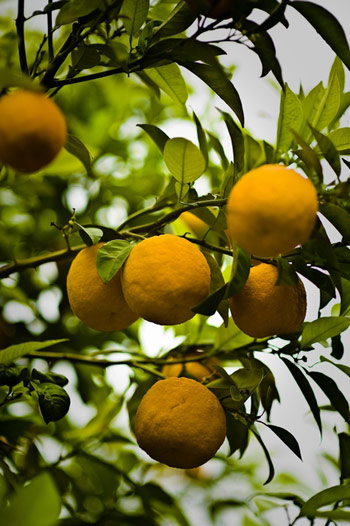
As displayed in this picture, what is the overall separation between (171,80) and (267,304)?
344 mm

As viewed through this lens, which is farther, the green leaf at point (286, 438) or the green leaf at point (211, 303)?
the green leaf at point (286, 438)

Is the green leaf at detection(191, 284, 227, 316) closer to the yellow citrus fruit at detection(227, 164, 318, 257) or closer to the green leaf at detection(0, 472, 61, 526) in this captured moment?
the yellow citrus fruit at detection(227, 164, 318, 257)

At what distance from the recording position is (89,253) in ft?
2.43

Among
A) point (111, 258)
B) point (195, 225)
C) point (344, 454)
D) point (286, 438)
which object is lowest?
point (344, 454)

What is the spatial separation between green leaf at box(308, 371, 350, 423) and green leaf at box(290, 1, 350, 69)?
1.41ft

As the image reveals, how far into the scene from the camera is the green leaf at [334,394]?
32.1 inches

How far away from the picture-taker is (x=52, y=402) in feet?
2.38

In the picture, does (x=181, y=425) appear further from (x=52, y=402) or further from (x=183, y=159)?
(x=183, y=159)

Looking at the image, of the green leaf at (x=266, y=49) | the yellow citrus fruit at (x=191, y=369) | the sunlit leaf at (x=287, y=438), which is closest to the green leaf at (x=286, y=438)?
the sunlit leaf at (x=287, y=438)

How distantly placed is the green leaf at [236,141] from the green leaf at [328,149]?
0.47 ft

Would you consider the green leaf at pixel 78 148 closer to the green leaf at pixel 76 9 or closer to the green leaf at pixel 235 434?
the green leaf at pixel 76 9

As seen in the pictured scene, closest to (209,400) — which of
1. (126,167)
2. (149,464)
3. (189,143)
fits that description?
(189,143)

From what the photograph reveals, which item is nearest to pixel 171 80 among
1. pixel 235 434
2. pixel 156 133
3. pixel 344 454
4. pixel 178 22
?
pixel 156 133

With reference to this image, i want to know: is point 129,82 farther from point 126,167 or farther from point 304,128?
point 304,128
